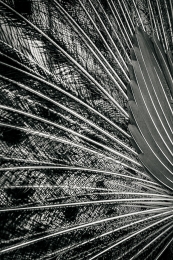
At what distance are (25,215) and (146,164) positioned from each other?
28.4 inches

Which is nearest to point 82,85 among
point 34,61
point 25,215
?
point 34,61

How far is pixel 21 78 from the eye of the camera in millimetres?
1482

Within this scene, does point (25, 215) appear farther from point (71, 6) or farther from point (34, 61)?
point (71, 6)

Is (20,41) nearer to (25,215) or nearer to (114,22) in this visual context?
(114,22)

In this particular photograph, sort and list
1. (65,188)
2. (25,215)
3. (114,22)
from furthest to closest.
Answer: (114,22) < (65,188) < (25,215)

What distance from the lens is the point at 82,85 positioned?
1.64 meters

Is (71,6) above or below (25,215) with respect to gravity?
above

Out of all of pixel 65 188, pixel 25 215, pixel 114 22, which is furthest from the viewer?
pixel 114 22

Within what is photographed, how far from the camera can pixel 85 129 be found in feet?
5.45

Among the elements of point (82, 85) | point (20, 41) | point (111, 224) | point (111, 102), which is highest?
point (20, 41)

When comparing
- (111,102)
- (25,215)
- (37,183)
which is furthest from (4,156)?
(111,102)

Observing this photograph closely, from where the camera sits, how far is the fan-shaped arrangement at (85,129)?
143 cm

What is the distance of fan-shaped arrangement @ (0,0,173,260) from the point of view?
1433 mm

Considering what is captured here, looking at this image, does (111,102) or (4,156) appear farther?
(111,102)
